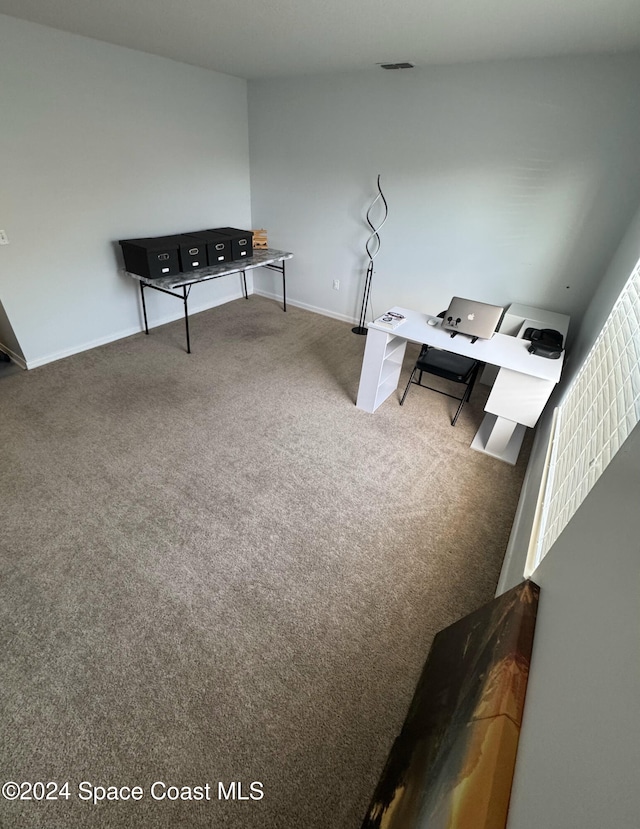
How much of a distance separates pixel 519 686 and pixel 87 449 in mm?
2563

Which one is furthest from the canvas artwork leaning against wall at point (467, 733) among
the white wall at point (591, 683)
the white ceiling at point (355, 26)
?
the white ceiling at point (355, 26)

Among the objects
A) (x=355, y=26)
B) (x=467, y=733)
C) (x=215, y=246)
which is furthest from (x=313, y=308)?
(x=467, y=733)

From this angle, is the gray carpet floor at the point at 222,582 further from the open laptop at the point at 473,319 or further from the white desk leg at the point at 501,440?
the open laptop at the point at 473,319

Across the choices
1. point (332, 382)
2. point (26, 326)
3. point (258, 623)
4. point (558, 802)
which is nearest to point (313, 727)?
point (258, 623)

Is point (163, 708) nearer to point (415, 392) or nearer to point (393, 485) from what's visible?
point (393, 485)

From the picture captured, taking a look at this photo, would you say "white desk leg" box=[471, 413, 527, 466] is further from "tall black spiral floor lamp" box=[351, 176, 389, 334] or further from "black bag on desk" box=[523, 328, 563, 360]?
"tall black spiral floor lamp" box=[351, 176, 389, 334]

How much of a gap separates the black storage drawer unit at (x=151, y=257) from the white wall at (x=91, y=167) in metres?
0.22

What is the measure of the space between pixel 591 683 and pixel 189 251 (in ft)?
12.8

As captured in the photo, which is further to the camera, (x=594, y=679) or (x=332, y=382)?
(x=332, y=382)

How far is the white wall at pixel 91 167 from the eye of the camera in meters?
2.62

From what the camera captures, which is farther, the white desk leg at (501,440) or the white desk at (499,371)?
the white desk leg at (501,440)

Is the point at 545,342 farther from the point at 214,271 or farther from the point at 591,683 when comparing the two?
the point at 214,271

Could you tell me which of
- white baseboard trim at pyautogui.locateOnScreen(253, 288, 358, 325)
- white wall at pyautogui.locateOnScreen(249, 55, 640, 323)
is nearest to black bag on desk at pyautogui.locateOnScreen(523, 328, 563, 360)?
white wall at pyautogui.locateOnScreen(249, 55, 640, 323)

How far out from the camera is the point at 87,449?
243 centimetres
